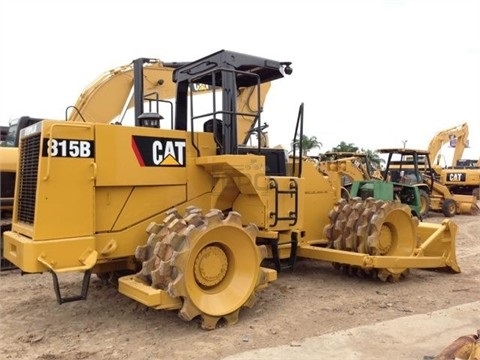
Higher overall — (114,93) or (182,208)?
(114,93)

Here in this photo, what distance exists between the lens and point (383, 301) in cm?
604

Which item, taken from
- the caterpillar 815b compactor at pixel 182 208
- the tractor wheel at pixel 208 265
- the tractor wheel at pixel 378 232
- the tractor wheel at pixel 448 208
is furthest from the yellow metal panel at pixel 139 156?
the tractor wheel at pixel 448 208

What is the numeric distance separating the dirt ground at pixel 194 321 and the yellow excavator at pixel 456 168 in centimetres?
1414

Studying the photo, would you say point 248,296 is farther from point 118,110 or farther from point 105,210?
point 118,110

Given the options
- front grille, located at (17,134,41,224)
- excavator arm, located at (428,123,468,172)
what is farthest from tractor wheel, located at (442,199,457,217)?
front grille, located at (17,134,41,224)

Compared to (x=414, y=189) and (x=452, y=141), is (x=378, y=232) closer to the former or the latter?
(x=414, y=189)

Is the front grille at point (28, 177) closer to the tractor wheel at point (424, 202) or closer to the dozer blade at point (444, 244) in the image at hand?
Answer: the dozer blade at point (444, 244)

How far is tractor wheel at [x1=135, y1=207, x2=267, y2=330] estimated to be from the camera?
471 centimetres

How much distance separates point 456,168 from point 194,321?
65.7 ft

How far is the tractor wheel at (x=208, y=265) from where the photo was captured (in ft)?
15.5

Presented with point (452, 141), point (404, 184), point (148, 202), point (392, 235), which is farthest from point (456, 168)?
point (148, 202)

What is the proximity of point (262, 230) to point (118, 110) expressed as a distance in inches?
199

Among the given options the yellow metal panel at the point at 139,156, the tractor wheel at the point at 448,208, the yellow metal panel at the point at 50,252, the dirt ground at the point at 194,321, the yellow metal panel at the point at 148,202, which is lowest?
the dirt ground at the point at 194,321

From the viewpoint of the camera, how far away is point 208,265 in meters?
5.07
